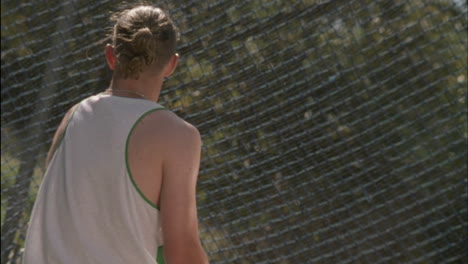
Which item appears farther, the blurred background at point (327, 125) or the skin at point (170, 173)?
the blurred background at point (327, 125)

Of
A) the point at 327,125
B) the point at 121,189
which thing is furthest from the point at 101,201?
the point at 327,125

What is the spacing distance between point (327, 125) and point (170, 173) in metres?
1.67

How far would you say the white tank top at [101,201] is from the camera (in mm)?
1277

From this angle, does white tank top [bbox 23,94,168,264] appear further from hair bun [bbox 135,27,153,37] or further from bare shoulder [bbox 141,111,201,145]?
hair bun [bbox 135,27,153,37]

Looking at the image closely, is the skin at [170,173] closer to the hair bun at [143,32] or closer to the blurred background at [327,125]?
the hair bun at [143,32]

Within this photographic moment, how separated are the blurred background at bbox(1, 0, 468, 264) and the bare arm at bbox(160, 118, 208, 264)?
63.3 inches

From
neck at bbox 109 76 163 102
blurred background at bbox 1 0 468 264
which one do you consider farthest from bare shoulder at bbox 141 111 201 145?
blurred background at bbox 1 0 468 264

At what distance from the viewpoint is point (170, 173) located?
51.1 inches

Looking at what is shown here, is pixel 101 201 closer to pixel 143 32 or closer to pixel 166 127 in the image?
pixel 166 127

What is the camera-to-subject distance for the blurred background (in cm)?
282

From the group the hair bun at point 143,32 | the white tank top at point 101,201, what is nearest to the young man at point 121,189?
the white tank top at point 101,201

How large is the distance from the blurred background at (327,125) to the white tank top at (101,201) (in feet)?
5.32

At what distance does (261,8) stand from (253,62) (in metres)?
0.22

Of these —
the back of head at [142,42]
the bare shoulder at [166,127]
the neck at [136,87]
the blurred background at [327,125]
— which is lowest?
the blurred background at [327,125]
